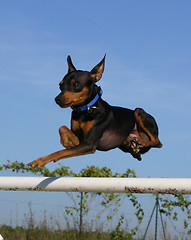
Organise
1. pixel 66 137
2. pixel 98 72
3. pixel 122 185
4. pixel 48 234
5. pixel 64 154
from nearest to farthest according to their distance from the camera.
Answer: pixel 64 154 → pixel 122 185 → pixel 98 72 → pixel 66 137 → pixel 48 234

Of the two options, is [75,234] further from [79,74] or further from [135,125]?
[79,74]

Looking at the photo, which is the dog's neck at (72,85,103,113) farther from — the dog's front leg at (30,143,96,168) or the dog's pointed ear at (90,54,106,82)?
the dog's front leg at (30,143,96,168)

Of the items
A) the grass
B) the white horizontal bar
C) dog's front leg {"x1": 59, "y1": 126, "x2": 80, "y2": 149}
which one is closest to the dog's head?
dog's front leg {"x1": 59, "y1": 126, "x2": 80, "y2": 149}

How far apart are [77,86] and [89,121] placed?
36cm

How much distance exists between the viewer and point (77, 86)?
345 centimetres

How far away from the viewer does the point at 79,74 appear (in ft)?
11.6

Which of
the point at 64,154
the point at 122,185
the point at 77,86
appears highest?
the point at 77,86

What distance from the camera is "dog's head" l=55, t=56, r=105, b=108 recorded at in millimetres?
3361

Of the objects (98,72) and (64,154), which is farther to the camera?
(98,72)

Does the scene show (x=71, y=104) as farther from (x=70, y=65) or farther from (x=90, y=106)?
(x=70, y=65)

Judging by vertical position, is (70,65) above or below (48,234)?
above

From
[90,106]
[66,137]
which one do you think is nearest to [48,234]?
[66,137]

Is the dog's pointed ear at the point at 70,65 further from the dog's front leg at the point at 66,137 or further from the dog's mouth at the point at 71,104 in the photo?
the dog's front leg at the point at 66,137

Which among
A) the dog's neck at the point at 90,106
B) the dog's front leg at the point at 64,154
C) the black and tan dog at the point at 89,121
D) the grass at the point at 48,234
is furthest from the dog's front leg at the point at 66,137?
the grass at the point at 48,234
